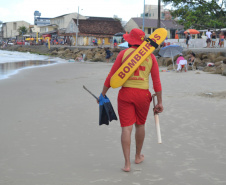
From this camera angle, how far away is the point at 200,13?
29797 mm

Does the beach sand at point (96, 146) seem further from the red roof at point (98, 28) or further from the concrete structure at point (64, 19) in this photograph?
the concrete structure at point (64, 19)

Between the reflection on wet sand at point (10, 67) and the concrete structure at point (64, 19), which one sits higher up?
the concrete structure at point (64, 19)

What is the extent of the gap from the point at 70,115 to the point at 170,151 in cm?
268

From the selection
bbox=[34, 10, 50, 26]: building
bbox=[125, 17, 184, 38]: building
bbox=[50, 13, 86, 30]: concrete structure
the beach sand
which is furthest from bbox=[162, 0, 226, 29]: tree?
bbox=[34, 10, 50, 26]: building

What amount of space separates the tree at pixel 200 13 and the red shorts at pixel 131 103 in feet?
88.4

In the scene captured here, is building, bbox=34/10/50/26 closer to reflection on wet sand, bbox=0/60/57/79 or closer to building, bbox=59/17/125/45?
building, bbox=59/17/125/45

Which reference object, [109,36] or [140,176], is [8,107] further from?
[109,36]

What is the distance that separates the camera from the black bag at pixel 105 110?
3907 millimetres

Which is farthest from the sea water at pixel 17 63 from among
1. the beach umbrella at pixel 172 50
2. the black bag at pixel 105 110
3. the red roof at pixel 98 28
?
the red roof at pixel 98 28

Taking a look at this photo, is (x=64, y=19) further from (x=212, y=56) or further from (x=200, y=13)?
(x=212, y=56)

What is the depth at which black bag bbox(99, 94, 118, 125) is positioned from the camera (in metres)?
3.91

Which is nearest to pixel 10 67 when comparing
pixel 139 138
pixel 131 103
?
pixel 139 138

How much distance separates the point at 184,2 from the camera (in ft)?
102

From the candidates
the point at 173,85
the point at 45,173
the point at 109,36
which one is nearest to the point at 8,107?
the point at 45,173
